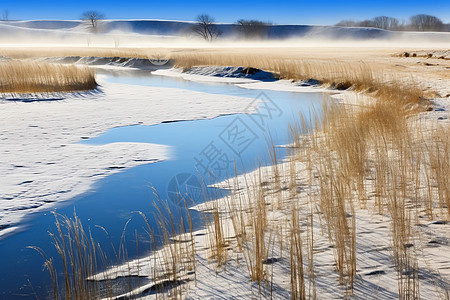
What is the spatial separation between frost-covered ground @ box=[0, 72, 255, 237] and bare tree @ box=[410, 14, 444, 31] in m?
116

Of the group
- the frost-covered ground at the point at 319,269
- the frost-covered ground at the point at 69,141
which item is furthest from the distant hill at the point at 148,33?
the frost-covered ground at the point at 319,269

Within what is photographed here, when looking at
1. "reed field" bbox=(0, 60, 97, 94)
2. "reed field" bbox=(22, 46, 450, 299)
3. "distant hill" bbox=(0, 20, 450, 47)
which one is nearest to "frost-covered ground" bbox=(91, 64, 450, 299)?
"reed field" bbox=(22, 46, 450, 299)

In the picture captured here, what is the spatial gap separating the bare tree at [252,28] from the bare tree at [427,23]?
43.6 metres

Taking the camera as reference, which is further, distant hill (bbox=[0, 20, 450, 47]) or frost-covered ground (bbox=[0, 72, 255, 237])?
distant hill (bbox=[0, 20, 450, 47])

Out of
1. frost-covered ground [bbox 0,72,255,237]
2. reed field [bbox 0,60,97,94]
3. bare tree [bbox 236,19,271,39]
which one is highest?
bare tree [bbox 236,19,271,39]

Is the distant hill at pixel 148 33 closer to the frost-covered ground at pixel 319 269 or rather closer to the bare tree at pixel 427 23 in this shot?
the bare tree at pixel 427 23

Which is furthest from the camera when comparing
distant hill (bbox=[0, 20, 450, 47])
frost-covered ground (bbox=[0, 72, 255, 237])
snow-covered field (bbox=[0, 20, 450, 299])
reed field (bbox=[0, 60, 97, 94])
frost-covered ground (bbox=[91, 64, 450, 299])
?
distant hill (bbox=[0, 20, 450, 47])

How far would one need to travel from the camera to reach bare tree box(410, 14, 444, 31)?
11094 cm

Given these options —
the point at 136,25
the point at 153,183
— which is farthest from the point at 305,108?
the point at 136,25

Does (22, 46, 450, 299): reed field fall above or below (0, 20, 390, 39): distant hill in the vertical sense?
below

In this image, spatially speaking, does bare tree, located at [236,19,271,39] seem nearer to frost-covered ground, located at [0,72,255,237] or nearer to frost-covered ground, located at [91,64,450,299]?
frost-covered ground, located at [0,72,255,237]

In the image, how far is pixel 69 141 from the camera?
6.90 metres

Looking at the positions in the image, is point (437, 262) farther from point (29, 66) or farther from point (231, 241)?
point (29, 66)

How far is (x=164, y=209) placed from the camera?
4121mm
